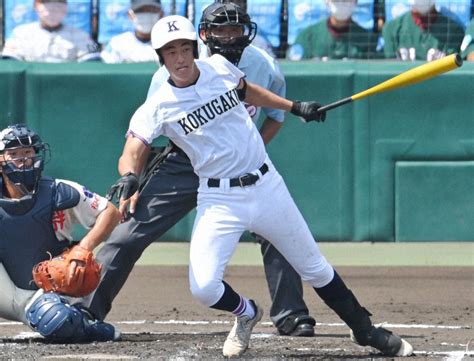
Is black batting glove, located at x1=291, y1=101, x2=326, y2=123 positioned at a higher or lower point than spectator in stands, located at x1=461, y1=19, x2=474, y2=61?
higher

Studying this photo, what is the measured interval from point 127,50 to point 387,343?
5104mm

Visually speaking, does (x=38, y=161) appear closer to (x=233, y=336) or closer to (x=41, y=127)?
(x=233, y=336)

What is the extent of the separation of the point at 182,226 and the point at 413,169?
188cm

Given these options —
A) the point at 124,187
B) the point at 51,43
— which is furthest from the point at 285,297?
the point at 51,43

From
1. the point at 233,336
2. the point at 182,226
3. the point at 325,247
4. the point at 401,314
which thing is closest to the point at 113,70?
the point at 182,226

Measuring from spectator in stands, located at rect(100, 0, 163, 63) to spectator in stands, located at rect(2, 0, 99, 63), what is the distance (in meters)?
0.15

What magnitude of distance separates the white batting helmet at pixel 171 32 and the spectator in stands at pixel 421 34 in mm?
4599

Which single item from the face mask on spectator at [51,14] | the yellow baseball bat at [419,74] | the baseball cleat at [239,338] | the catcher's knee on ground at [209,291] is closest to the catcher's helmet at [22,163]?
the catcher's knee on ground at [209,291]

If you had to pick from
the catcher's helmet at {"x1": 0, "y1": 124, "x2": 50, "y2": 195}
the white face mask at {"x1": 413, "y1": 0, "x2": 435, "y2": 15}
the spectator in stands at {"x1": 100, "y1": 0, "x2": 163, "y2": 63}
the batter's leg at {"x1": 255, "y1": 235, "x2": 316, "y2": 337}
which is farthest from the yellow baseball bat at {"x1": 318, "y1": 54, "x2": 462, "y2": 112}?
the spectator in stands at {"x1": 100, "y1": 0, "x2": 163, "y2": 63}

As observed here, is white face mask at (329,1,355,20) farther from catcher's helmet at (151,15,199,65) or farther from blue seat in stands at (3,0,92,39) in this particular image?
catcher's helmet at (151,15,199,65)

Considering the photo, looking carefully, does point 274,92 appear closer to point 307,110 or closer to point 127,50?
point 307,110

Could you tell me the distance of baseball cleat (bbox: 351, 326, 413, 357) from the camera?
5.44 m

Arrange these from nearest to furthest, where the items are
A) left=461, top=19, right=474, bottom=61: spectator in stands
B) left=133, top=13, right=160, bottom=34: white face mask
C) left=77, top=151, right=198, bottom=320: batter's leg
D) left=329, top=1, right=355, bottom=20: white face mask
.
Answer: left=77, top=151, right=198, bottom=320: batter's leg, left=461, top=19, right=474, bottom=61: spectator in stands, left=329, top=1, right=355, bottom=20: white face mask, left=133, top=13, right=160, bottom=34: white face mask

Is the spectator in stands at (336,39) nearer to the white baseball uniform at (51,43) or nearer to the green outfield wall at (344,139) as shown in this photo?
the green outfield wall at (344,139)
